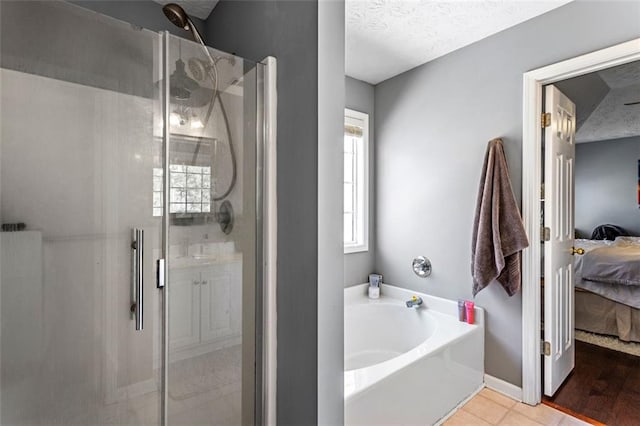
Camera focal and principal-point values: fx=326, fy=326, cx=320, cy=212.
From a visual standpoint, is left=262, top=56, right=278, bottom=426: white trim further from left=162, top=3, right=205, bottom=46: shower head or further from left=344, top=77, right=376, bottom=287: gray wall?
left=344, top=77, right=376, bottom=287: gray wall

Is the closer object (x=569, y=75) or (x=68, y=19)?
(x=68, y=19)

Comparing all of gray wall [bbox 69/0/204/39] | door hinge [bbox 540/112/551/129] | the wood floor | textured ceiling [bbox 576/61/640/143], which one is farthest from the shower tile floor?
textured ceiling [bbox 576/61/640/143]

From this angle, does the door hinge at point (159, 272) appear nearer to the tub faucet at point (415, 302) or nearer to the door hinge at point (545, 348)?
the tub faucet at point (415, 302)

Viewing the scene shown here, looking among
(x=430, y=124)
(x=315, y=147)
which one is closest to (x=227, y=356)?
(x=315, y=147)

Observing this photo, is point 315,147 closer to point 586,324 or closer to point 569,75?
point 569,75

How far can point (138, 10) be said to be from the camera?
6.03 feet

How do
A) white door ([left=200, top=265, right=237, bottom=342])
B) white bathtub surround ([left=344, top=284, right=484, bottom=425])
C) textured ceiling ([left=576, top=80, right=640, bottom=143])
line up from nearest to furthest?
white door ([left=200, top=265, right=237, bottom=342]) → white bathtub surround ([left=344, top=284, right=484, bottom=425]) → textured ceiling ([left=576, top=80, right=640, bottom=143])

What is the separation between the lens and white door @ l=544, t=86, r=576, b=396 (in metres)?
2.00

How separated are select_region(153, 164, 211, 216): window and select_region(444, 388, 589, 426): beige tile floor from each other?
1831mm

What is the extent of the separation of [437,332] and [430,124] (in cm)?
152

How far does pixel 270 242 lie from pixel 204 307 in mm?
353

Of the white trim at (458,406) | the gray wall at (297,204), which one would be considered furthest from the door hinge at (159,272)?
the white trim at (458,406)

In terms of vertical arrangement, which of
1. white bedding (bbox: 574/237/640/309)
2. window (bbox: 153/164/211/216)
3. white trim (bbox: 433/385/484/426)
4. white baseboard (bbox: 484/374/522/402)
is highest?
window (bbox: 153/164/211/216)

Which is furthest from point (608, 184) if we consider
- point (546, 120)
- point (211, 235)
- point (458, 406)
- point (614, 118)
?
point (211, 235)
